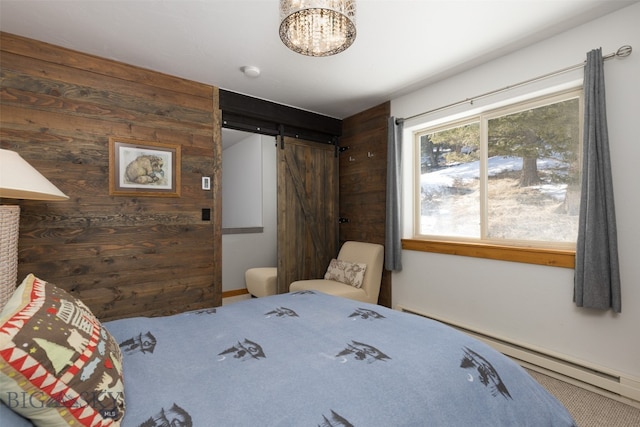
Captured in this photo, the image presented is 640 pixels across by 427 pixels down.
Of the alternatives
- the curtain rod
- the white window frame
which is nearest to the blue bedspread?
the white window frame

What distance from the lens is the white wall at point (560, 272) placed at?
1.92 m

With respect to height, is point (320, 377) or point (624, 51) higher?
point (624, 51)

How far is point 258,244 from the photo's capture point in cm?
464

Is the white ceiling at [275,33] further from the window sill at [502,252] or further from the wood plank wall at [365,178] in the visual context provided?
the window sill at [502,252]

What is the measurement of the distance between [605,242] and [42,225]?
3.80 m

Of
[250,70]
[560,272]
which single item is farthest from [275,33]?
[560,272]

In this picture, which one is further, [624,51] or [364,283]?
[364,283]

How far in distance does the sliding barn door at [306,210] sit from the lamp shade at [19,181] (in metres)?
2.19

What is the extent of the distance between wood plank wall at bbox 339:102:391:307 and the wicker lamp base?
3.03m

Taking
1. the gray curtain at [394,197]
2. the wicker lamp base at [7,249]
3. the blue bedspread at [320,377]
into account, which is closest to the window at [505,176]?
the gray curtain at [394,197]

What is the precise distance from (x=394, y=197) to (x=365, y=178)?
0.61 metres

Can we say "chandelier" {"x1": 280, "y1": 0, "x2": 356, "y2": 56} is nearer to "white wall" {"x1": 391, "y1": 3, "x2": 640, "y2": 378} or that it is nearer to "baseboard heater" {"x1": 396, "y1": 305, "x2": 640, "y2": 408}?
"white wall" {"x1": 391, "y1": 3, "x2": 640, "y2": 378}

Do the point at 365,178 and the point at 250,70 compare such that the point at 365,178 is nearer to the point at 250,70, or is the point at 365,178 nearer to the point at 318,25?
the point at 250,70

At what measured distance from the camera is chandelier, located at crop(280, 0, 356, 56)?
1.47 meters
